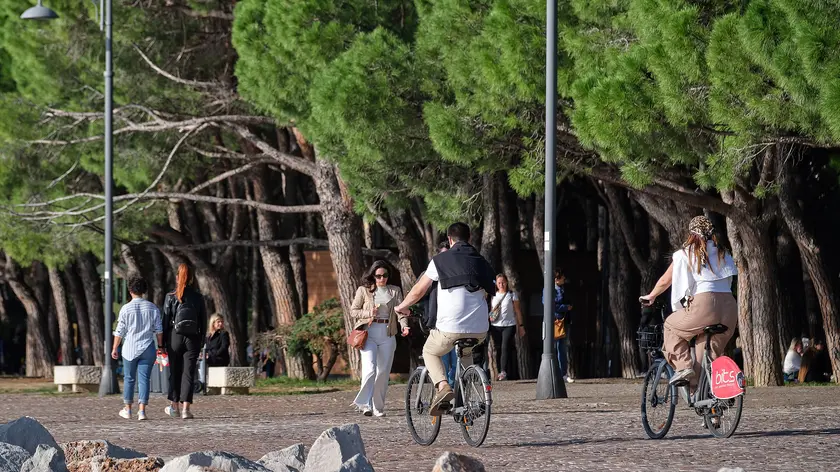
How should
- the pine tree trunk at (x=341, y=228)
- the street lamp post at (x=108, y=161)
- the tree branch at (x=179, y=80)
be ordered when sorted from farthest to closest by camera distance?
1. the tree branch at (x=179, y=80)
2. the pine tree trunk at (x=341, y=228)
3. the street lamp post at (x=108, y=161)

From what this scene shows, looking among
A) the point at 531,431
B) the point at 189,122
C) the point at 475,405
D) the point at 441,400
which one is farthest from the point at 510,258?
the point at 475,405

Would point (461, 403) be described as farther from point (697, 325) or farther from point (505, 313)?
point (505, 313)

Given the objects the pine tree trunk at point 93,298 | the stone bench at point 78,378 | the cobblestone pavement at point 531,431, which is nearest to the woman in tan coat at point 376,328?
the cobblestone pavement at point 531,431

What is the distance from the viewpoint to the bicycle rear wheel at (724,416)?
35.5 ft

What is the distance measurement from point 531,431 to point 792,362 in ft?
38.2

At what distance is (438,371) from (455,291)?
580mm

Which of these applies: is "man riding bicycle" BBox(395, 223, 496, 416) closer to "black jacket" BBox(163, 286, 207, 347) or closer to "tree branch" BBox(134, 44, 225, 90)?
"black jacket" BBox(163, 286, 207, 347)

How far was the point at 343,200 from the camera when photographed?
24672 millimetres

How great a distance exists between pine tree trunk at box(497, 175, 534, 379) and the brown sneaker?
47.0 feet

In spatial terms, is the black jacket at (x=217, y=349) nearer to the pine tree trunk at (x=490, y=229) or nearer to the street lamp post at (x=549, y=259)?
the pine tree trunk at (x=490, y=229)

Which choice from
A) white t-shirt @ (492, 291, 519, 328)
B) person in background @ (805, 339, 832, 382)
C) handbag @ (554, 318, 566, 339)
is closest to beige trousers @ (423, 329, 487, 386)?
white t-shirt @ (492, 291, 519, 328)

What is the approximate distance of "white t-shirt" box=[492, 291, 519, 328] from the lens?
2111cm

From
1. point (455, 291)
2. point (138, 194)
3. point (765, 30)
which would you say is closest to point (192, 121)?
point (138, 194)

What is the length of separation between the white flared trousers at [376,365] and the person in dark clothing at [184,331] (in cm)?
180
